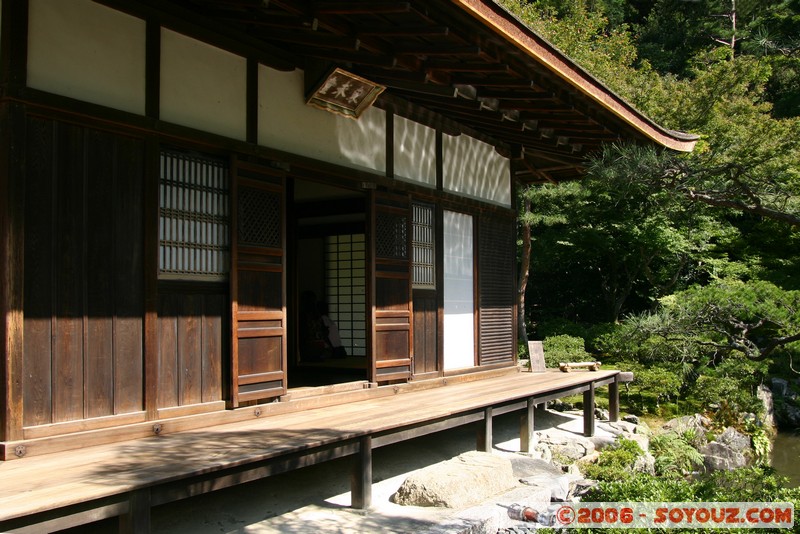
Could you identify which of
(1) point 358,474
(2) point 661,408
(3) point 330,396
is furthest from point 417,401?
(2) point 661,408

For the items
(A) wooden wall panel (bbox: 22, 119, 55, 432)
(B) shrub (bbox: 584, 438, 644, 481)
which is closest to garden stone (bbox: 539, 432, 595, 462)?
(B) shrub (bbox: 584, 438, 644, 481)

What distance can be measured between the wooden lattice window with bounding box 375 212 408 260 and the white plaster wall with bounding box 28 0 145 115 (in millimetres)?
3168

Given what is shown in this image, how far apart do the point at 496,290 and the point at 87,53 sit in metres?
6.65

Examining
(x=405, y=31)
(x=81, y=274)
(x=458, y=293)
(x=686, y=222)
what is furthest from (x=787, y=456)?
(x=81, y=274)

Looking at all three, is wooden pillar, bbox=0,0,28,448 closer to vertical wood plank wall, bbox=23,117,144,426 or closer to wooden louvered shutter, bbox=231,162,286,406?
vertical wood plank wall, bbox=23,117,144,426

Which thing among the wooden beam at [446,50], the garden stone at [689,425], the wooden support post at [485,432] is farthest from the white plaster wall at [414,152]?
the garden stone at [689,425]

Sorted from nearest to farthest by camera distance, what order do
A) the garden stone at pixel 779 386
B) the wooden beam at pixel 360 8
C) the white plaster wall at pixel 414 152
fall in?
the wooden beam at pixel 360 8
the white plaster wall at pixel 414 152
the garden stone at pixel 779 386

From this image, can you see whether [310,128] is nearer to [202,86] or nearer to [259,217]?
[259,217]

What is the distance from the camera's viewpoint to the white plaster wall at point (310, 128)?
6172 mm

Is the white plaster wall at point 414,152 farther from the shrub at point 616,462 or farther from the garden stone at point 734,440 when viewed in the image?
the garden stone at point 734,440

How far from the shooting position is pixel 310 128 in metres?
6.65

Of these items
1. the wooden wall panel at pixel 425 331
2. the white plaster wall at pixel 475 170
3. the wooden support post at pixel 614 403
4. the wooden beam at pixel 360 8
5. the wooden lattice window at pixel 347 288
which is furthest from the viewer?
the wooden lattice window at pixel 347 288

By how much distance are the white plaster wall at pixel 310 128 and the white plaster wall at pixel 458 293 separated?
1.74 metres

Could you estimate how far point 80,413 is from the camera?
460 centimetres
